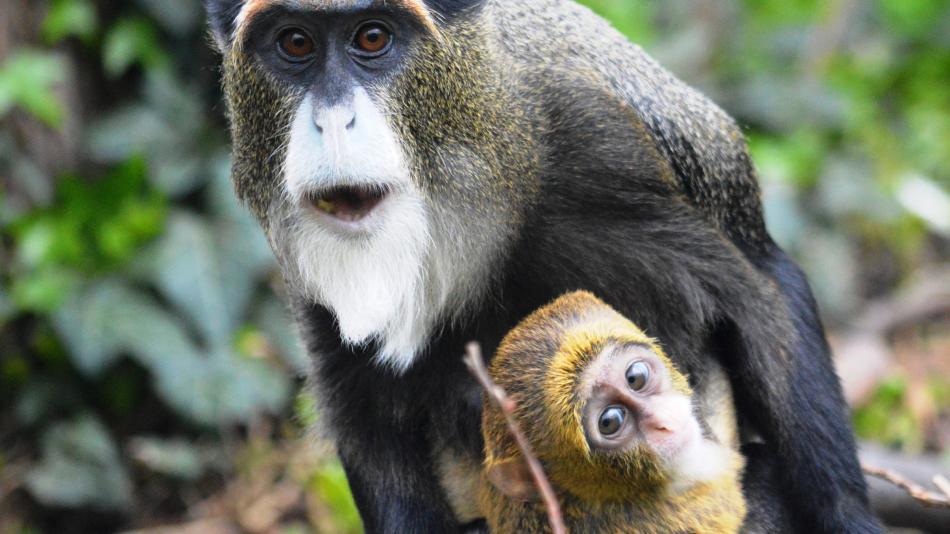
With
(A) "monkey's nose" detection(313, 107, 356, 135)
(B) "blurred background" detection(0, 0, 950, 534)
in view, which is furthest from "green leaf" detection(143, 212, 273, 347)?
(A) "monkey's nose" detection(313, 107, 356, 135)

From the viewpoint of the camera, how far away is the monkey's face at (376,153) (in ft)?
11.3

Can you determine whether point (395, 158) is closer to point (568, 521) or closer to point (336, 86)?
point (336, 86)

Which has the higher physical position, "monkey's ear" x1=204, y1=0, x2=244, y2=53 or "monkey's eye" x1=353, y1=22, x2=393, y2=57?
"monkey's eye" x1=353, y1=22, x2=393, y2=57

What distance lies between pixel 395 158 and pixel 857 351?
499cm

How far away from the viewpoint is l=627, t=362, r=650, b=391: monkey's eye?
3732 millimetres

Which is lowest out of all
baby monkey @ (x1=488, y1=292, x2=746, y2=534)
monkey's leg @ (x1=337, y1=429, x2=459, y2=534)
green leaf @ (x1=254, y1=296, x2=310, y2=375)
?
green leaf @ (x1=254, y1=296, x2=310, y2=375)

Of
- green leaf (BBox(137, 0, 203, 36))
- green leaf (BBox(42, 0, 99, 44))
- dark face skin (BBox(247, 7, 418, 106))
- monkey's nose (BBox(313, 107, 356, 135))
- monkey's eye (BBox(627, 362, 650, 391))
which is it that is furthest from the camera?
green leaf (BBox(137, 0, 203, 36))

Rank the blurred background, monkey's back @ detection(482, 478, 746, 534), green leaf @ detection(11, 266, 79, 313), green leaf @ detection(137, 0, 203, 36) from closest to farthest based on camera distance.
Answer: monkey's back @ detection(482, 478, 746, 534), green leaf @ detection(11, 266, 79, 313), the blurred background, green leaf @ detection(137, 0, 203, 36)

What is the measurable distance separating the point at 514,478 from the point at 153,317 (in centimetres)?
368

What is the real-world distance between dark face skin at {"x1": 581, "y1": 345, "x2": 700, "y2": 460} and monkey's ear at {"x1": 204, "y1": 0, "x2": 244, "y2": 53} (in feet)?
5.05

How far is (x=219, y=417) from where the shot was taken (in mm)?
6938

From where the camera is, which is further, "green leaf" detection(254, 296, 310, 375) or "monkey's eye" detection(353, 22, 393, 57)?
"green leaf" detection(254, 296, 310, 375)

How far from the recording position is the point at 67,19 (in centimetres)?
Result: 707

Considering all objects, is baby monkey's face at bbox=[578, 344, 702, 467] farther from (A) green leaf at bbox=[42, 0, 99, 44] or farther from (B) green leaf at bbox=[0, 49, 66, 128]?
(A) green leaf at bbox=[42, 0, 99, 44]
